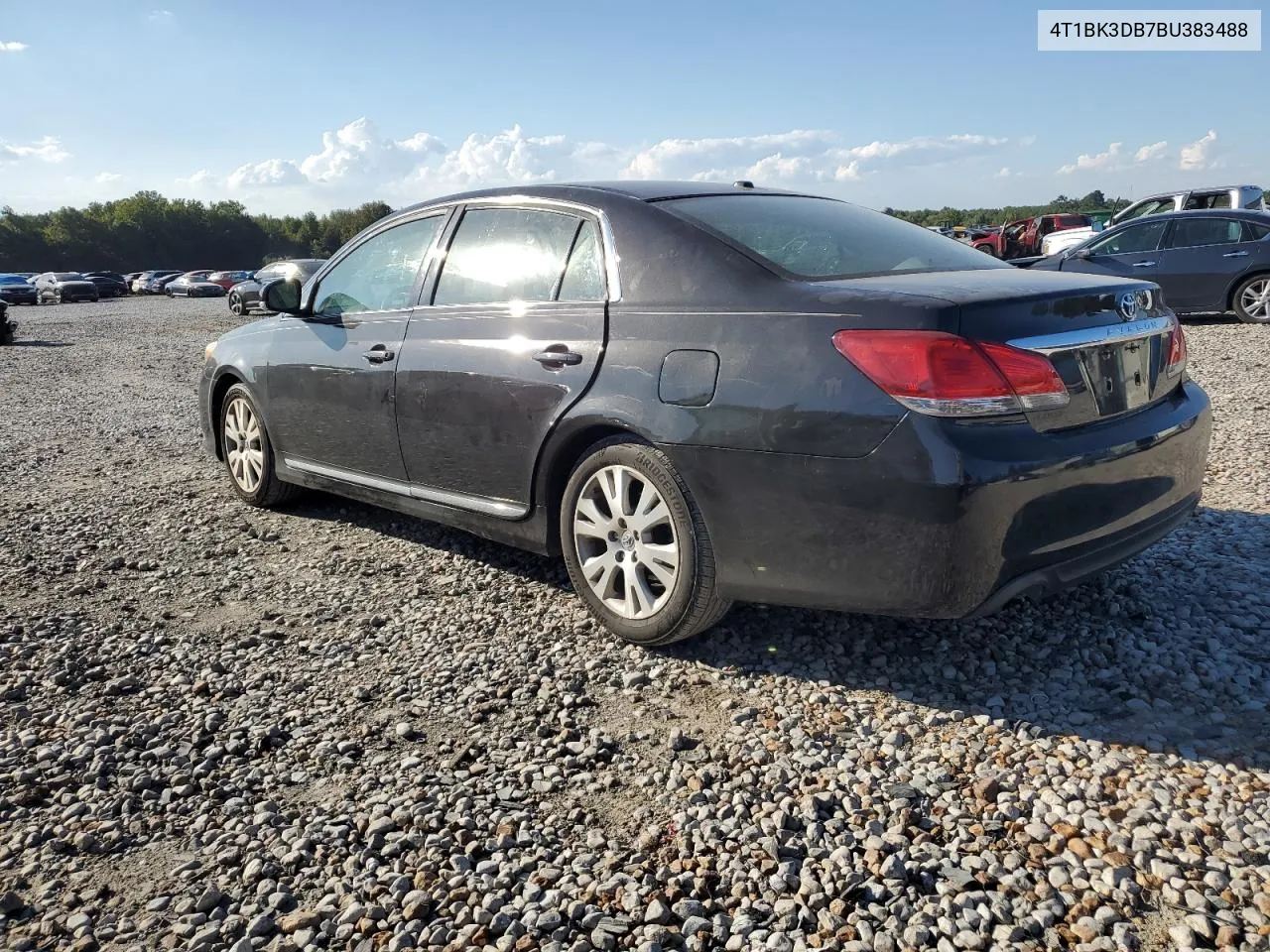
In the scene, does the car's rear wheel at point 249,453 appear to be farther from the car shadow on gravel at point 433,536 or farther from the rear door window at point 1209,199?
the rear door window at point 1209,199

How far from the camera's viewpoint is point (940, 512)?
2631 mm

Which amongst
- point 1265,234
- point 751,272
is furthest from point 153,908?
point 1265,234

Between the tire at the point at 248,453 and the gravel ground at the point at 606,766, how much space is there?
94cm

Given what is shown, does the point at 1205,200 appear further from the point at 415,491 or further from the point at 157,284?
the point at 157,284

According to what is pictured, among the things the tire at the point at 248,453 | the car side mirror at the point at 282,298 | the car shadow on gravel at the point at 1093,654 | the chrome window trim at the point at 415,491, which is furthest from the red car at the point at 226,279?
the car shadow on gravel at the point at 1093,654

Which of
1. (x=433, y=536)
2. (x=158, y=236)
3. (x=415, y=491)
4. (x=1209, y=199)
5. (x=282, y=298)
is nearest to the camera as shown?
(x=415, y=491)

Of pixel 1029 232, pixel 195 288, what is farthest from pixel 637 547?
pixel 195 288

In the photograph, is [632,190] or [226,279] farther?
[226,279]

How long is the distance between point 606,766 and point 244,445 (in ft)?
12.3

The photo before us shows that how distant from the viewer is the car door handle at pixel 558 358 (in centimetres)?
350

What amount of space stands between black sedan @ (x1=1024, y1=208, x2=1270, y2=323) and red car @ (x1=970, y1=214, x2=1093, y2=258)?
13972 millimetres

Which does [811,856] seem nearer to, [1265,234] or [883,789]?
[883,789]

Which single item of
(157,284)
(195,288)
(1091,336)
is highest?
(157,284)

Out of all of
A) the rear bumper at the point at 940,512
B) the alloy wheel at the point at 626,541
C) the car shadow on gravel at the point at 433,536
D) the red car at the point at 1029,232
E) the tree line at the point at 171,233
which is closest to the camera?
the rear bumper at the point at 940,512
